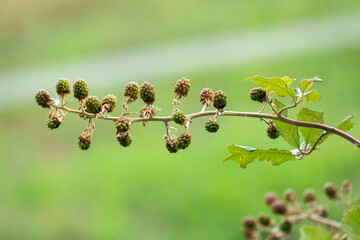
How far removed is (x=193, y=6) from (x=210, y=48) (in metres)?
0.67

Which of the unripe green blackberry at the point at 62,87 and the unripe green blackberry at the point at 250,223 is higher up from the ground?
the unripe green blackberry at the point at 62,87

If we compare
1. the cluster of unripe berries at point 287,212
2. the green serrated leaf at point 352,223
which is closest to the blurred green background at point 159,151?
the cluster of unripe berries at point 287,212

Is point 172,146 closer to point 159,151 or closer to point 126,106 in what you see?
point 126,106

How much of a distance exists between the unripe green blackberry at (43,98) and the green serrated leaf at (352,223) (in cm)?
39

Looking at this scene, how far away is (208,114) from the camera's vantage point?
615 millimetres

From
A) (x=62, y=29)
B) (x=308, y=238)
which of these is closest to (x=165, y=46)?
(x=62, y=29)

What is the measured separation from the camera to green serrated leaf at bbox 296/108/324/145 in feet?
2.15

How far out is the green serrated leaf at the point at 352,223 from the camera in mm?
663

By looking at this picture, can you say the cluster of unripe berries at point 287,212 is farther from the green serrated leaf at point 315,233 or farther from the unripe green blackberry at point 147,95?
the unripe green blackberry at point 147,95

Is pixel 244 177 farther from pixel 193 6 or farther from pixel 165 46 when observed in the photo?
pixel 193 6

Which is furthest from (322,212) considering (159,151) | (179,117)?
(159,151)

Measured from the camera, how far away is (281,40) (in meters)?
4.92

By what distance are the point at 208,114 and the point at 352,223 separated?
23 cm

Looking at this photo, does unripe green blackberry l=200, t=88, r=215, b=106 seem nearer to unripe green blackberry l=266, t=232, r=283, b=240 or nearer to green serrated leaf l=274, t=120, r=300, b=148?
green serrated leaf l=274, t=120, r=300, b=148
